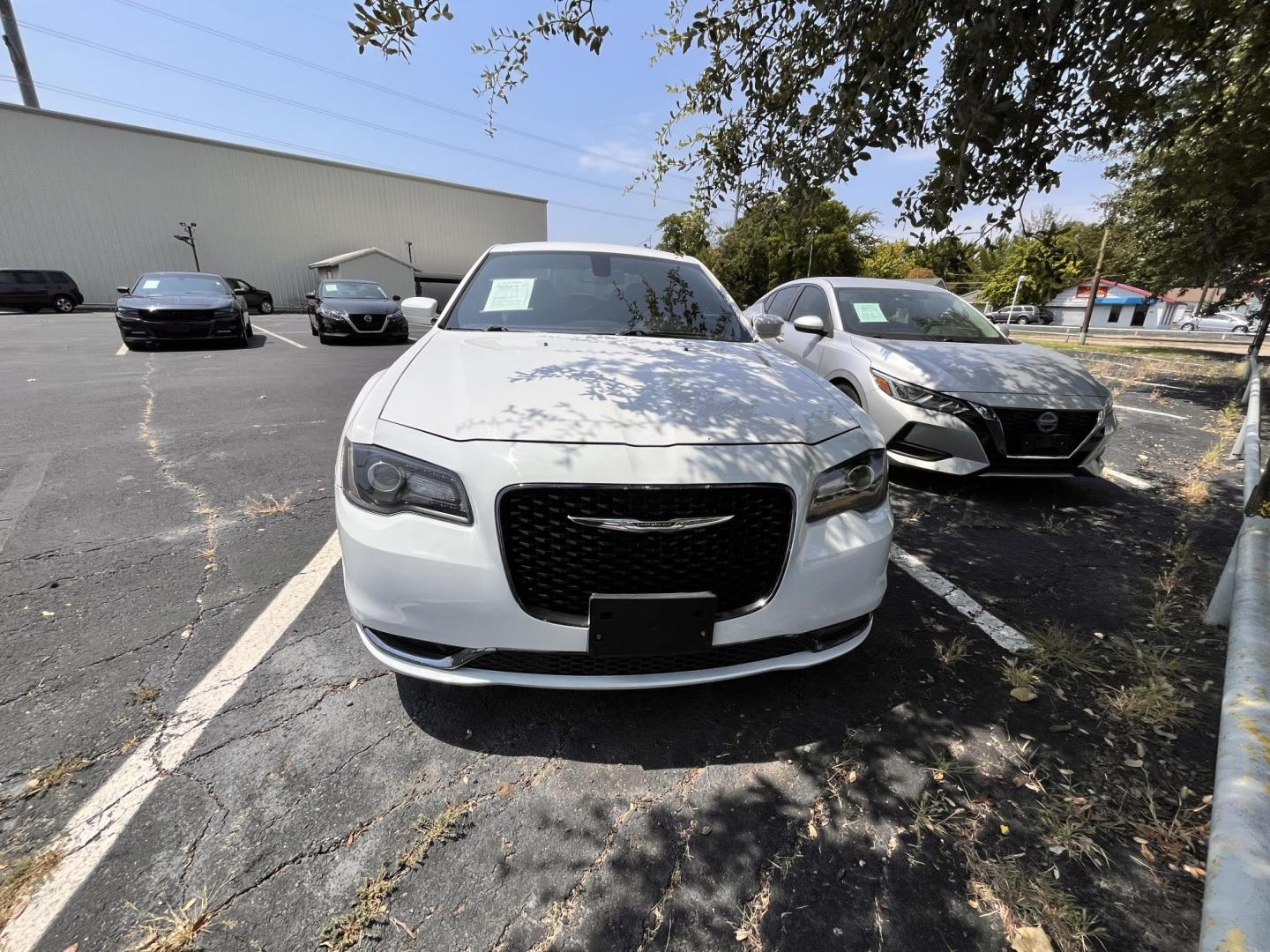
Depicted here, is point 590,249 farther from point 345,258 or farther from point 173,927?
point 345,258

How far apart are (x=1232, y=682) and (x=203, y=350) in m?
13.2

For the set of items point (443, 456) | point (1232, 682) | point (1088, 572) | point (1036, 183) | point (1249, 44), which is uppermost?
point (1249, 44)

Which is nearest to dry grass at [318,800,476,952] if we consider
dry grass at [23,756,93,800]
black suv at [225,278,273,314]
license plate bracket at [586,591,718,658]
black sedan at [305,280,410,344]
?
license plate bracket at [586,591,718,658]

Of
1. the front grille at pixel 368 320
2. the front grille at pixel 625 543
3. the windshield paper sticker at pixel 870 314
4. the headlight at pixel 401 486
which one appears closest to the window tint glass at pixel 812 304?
the windshield paper sticker at pixel 870 314

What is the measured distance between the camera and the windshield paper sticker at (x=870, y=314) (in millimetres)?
5062

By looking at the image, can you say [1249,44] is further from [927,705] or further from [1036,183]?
[927,705]

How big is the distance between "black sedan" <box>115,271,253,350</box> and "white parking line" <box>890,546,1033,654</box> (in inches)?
469

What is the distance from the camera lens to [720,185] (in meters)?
3.62

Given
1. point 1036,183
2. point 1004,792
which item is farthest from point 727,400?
point 1036,183

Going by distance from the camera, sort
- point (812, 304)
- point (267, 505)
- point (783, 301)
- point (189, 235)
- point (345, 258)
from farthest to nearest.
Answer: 1. point (345, 258)
2. point (189, 235)
3. point (783, 301)
4. point (812, 304)
5. point (267, 505)

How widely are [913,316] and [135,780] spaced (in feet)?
19.1

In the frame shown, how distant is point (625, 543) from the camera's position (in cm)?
164

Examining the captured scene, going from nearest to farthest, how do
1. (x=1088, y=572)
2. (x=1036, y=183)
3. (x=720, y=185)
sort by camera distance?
(x=1036, y=183) < (x=1088, y=572) < (x=720, y=185)

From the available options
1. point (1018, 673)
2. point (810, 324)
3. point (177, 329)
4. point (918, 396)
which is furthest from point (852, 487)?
point (177, 329)
